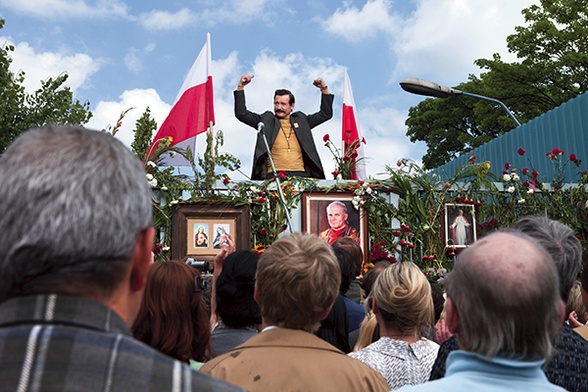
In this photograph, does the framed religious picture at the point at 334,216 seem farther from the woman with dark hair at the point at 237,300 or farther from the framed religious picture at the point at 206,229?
the woman with dark hair at the point at 237,300

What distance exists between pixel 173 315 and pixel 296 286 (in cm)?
54

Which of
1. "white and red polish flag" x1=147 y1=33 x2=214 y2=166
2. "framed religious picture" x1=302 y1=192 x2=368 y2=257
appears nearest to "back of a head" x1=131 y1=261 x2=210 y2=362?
"framed religious picture" x1=302 y1=192 x2=368 y2=257

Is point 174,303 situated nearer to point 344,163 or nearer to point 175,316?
point 175,316

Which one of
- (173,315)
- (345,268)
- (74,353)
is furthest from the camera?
(345,268)

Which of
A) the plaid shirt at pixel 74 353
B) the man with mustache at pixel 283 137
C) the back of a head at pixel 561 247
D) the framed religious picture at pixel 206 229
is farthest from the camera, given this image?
the man with mustache at pixel 283 137

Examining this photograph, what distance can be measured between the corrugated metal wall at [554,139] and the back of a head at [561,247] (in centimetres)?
881

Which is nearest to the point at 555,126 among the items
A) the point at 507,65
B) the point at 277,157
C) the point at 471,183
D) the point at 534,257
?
the point at 471,183

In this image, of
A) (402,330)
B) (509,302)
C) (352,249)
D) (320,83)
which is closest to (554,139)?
(320,83)

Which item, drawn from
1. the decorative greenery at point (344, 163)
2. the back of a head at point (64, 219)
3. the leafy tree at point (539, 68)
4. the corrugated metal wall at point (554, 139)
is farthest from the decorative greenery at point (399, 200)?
the leafy tree at point (539, 68)

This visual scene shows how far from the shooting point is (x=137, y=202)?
116 cm

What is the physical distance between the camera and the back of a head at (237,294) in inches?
111

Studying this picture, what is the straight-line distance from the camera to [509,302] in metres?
1.47

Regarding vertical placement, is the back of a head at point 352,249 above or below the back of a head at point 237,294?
above

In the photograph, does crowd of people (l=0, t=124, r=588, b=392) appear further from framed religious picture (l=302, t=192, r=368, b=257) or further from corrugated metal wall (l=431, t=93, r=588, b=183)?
corrugated metal wall (l=431, t=93, r=588, b=183)
